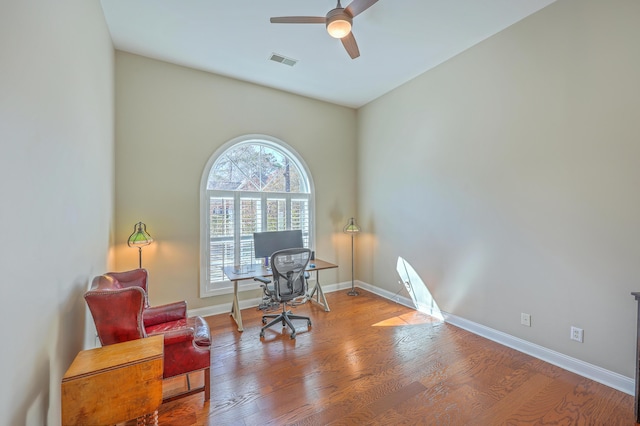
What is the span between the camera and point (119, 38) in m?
2.94

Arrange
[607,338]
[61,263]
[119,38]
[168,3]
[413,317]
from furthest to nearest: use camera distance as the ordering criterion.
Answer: [413,317] → [119,38] → [168,3] → [607,338] → [61,263]

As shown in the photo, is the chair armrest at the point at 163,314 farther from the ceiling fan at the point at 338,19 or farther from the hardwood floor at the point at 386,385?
the ceiling fan at the point at 338,19

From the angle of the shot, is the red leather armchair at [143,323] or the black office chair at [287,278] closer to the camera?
the red leather armchair at [143,323]

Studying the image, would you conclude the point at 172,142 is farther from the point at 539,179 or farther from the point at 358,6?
the point at 539,179

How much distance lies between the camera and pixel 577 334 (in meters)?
2.35

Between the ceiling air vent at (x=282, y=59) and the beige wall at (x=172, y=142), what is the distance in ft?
2.55

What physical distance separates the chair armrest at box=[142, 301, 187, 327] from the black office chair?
900 mm

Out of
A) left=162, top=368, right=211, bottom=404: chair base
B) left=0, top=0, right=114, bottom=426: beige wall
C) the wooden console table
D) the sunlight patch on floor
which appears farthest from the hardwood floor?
left=0, top=0, right=114, bottom=426: beige wall

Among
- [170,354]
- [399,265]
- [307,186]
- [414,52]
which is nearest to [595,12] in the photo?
[414,52]

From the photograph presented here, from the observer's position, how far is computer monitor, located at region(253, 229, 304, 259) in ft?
12.0

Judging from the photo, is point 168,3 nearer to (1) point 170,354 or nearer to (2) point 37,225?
(2) point 37,225

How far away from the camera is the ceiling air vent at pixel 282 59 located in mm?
3282

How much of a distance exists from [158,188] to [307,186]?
85.6 inches

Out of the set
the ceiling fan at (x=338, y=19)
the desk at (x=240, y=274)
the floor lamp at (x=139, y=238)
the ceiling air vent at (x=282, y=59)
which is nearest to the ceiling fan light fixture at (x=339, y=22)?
the ceiling fan at (x=338, y=19)
